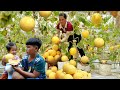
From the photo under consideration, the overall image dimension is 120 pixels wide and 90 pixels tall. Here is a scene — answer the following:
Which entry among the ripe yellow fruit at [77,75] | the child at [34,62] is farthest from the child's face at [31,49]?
the ripe yellow fruit at [77,75]

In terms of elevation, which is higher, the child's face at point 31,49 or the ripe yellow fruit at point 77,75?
the child's face at point 31,49

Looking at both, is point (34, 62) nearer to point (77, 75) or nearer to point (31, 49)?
point (31, 49)

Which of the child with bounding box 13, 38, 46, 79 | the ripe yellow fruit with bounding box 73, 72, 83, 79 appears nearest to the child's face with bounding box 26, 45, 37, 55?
the child with bounding box 13, 38, 46, 79

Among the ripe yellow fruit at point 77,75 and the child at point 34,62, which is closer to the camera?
the ripe yellow fruit at point 77,75

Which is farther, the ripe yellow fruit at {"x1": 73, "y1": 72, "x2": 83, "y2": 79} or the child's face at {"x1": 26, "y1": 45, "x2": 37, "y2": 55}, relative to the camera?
the child's face at {"x1": 26, "y1": 45, "x2": 37, "y2": 55}

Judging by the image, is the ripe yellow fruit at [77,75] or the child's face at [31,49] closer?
the ripe yellow fruit at [77,75]

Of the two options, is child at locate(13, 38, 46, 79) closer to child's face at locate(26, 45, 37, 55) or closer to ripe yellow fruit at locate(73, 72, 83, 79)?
child's face at locate(26, 45, 37, 55)

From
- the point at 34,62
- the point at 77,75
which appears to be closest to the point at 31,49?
the point at 34,62

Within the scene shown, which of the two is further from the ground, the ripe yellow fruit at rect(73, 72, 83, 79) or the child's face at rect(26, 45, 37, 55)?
the child's face at rect(26, 45, 37, 55)

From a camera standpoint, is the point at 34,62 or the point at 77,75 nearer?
the point at 77,75

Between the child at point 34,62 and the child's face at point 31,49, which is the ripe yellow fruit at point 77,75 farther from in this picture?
the child's face at point 31,49
